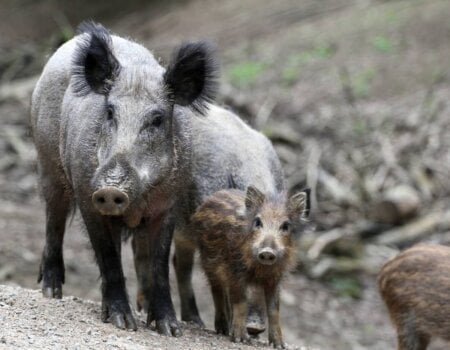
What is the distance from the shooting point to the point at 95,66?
845cm

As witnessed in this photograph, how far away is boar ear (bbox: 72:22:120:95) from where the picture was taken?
8398 mm

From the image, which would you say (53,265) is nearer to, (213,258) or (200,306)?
(213,258)

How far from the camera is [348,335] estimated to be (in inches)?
541

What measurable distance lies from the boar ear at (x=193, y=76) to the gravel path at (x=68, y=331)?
5.71 ft

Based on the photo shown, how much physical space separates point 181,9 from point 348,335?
564 inches

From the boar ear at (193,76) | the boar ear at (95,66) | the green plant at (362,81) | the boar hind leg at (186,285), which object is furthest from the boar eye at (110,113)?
the green plant at (362,81)

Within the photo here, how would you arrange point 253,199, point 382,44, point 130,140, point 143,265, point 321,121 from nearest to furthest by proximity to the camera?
point 130,140
point 253,199
point 143,265
point 321,121
point 382,44

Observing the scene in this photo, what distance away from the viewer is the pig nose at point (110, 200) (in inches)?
291

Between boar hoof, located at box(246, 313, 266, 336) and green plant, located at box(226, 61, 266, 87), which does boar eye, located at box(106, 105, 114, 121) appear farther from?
green plant, located at box(226, 61, 266, 87)

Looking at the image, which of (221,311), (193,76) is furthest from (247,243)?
(193,76)

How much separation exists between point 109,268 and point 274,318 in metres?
1.33

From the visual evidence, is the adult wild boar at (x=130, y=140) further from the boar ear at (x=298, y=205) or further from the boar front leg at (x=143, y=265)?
the boar ear at (x=298, y=205)

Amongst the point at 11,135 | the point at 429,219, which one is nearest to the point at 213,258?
the point at 429,219

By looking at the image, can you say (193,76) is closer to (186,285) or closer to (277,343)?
(277,343)
